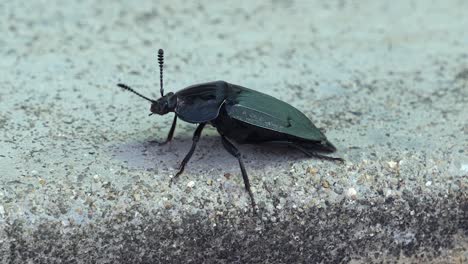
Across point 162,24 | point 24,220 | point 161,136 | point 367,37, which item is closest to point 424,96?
point 367,37

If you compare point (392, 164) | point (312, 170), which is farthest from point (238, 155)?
point (392, 164)

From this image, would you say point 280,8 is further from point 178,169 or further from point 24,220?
point 24,220

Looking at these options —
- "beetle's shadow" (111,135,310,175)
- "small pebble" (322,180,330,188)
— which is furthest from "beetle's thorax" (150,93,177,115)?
"small pebble" (322,180,330,188)

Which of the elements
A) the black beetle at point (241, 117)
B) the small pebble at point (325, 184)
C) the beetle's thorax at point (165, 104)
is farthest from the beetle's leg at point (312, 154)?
the beetle's thorax at point (165, 104)

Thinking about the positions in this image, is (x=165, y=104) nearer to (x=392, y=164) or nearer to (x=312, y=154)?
(x=312, y=154)

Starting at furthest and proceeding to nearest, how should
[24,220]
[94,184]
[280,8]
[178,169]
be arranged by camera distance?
[280,8] < [178,169] < [94,184] < [24,220]

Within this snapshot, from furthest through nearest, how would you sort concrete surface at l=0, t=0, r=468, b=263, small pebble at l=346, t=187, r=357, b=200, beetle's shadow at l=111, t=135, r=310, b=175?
beetle's shadow at l=111, t=135, r=310, b=175 → small pebble at l=346, t=187, r=357, b=200 → concrete surface at l=0, t=0, r=468, b=263

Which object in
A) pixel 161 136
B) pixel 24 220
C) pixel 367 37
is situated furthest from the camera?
pixel 367 37

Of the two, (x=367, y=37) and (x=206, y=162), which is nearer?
(x=206, y=162)

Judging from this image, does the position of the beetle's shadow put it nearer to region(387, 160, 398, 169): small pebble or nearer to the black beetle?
the black beetle
